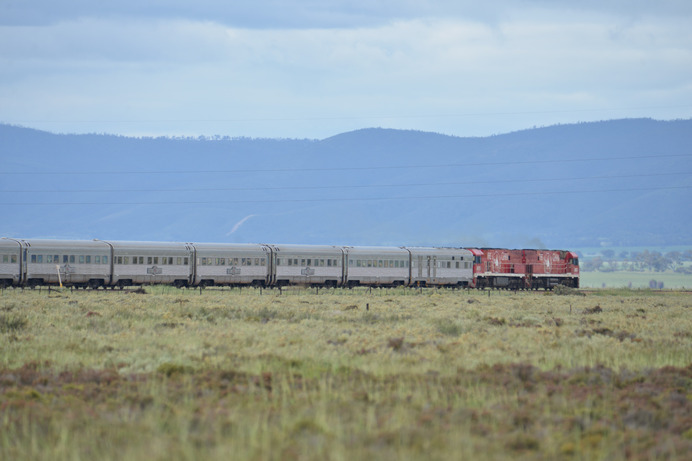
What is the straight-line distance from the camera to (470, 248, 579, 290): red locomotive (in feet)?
251

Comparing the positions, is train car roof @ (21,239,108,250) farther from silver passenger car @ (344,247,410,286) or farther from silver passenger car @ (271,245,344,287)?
silver passenger car @ (344,247,410,286)

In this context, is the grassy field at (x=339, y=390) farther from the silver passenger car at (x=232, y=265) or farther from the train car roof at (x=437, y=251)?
the train car roof at (x=437, y=251)

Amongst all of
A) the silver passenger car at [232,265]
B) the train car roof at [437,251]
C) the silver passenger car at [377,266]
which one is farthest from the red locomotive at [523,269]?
the silver passenger car at [232,265]

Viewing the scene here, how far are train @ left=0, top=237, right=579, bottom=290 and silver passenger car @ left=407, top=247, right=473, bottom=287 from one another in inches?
3.1

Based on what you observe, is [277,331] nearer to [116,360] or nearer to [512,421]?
[116,360]

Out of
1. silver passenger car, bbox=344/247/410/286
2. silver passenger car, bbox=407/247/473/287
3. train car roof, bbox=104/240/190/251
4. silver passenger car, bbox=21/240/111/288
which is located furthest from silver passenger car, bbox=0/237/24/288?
silver passenger car, bbox=407/247/473/287

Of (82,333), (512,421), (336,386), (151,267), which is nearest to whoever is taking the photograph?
(512,421)

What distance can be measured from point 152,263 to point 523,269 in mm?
32149

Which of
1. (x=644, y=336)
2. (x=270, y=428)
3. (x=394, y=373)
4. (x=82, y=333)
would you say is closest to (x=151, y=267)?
(x=82, y=333)

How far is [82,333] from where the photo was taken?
29.0 m

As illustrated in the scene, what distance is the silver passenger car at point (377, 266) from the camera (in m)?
70.6

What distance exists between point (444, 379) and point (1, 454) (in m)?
9.54

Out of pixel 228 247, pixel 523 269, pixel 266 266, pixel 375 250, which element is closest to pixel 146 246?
pixel 228 247

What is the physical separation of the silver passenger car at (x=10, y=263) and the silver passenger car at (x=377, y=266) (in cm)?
2376
